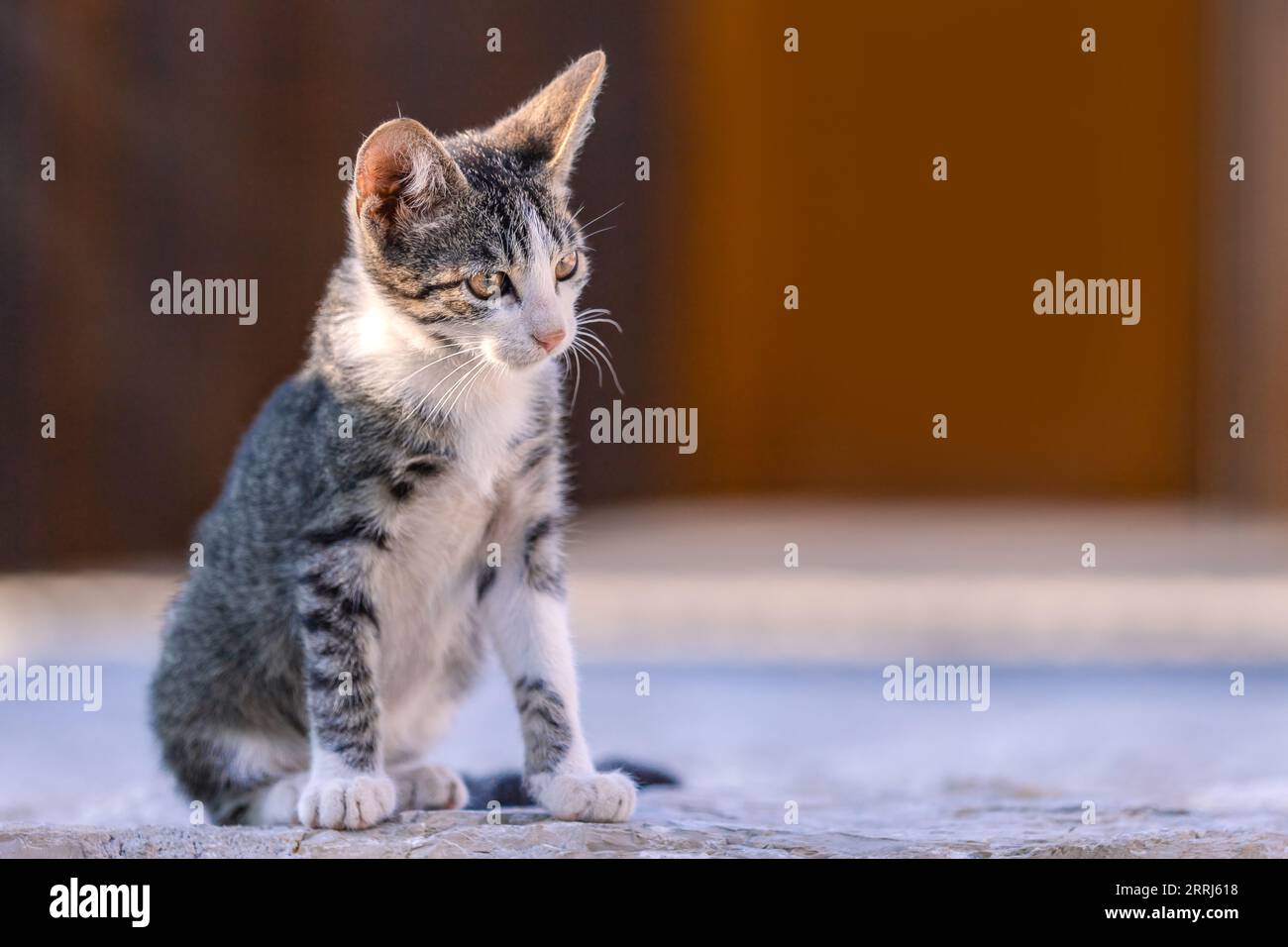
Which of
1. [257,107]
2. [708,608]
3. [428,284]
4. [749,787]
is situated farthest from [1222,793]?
[257,107]

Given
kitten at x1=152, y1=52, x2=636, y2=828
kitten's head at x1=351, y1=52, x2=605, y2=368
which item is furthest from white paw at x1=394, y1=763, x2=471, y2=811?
kitten's head at x1=351, y1=52, x2=605, y2=368

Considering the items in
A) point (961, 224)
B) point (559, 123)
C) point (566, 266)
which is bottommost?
point (566, 266)

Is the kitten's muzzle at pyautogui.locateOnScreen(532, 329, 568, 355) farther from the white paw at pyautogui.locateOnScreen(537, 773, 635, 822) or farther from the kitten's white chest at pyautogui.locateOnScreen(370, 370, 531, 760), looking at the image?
the white paw at pyautogui.locateOnScreen(537, 773, 635, 822)

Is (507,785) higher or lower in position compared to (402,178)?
lower

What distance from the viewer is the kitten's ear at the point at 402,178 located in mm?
2369

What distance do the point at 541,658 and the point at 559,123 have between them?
95 centimetres

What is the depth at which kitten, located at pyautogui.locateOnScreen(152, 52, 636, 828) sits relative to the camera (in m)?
2.40

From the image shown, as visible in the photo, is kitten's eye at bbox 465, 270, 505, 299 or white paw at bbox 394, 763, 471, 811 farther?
white paw at bbox 394, 763, 471, 811

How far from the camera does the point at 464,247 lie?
243cm

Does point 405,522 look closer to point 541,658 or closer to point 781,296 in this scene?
point 541,658

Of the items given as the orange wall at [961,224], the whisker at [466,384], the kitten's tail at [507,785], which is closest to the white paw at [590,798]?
the kitten's tail at [507,785]

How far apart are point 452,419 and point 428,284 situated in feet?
0.74

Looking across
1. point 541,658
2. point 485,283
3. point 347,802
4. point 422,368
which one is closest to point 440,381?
point 422,368

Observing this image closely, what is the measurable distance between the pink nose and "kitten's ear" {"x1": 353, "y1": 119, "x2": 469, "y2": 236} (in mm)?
285
